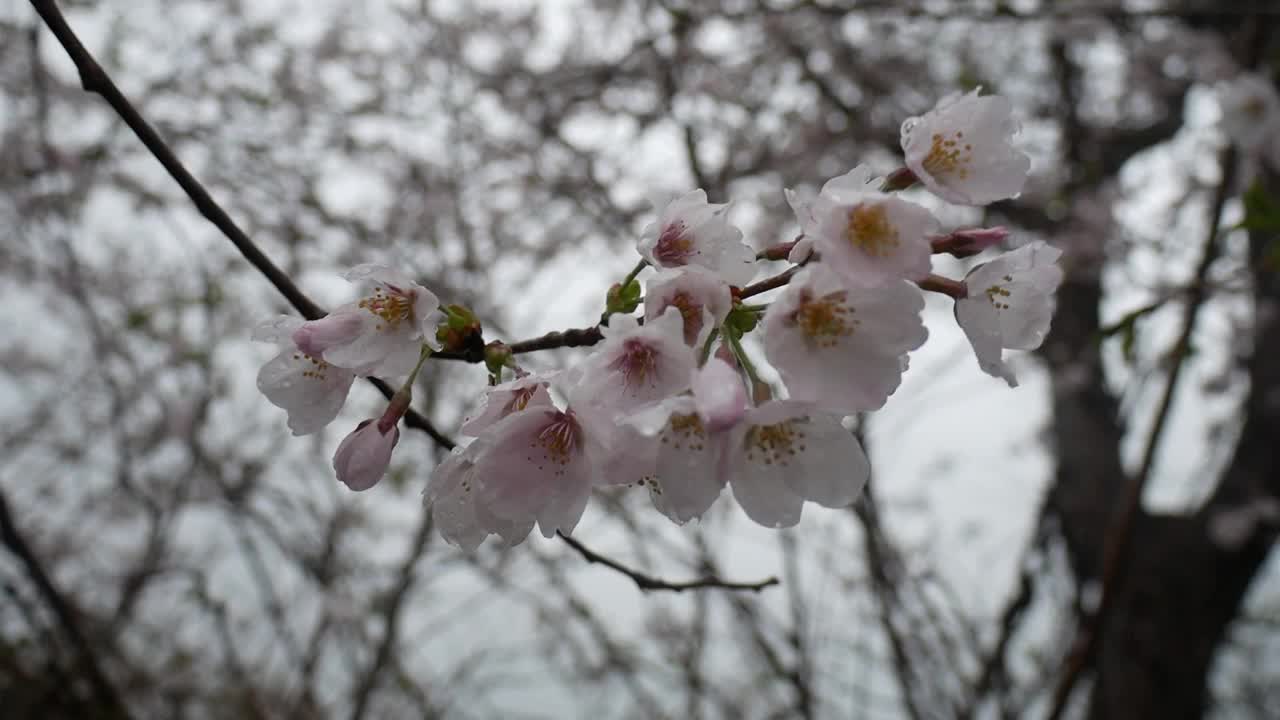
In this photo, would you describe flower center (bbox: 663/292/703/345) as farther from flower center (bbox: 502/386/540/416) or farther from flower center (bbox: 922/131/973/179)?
flower center (bbox: 922/131/973/179)

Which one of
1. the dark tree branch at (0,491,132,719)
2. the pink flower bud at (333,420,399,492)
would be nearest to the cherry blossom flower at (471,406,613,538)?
the pink flower bud at (333,420,399,492)

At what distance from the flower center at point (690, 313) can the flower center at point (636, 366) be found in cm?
4

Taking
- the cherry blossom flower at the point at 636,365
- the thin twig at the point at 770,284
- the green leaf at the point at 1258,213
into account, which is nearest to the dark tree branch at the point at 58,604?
the cherry blossom flower at the point at 636,365

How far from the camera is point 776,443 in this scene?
0.79 m

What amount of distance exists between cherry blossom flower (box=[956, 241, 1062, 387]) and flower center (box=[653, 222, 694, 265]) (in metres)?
0.29

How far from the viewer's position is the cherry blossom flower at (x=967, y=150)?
0.82m

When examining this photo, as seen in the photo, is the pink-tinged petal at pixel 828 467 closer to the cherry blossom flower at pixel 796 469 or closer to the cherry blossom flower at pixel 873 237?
the cherry blossom flower at pixel 796 469

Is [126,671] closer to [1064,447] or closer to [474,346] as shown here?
[474,346]

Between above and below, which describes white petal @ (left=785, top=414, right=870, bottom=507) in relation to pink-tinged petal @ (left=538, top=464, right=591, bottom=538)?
below

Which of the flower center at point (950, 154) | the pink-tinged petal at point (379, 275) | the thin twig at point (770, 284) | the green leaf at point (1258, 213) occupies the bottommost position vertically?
the green leaf at point (1258, 213)

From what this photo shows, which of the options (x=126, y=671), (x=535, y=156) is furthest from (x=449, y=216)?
(x=126, y=671)

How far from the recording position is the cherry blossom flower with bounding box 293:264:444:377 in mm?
798

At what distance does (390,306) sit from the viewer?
86 cm

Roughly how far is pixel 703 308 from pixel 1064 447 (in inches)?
177
